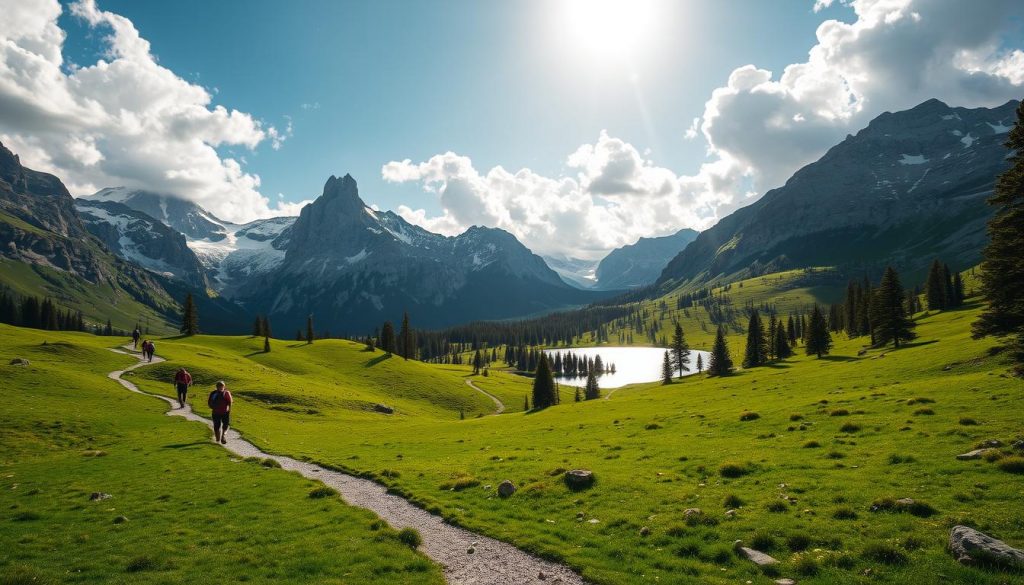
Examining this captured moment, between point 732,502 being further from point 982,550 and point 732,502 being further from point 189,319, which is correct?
point 189,319

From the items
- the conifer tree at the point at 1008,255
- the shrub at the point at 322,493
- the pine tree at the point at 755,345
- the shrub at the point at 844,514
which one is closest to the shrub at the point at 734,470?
the shrub at the point at 844,514

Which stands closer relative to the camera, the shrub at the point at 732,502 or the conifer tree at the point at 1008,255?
the shrub at the point at 732,502

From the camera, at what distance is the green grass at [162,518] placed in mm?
12648

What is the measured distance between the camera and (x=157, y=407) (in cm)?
4375

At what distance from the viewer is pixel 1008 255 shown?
1036 inches

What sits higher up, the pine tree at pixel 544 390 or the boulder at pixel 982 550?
the boulder at pixel 982 550

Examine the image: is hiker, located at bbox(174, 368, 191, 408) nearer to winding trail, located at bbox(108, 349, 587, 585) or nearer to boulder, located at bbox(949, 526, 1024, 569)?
winding trail, located at bbox(108, 349, 587, 585)

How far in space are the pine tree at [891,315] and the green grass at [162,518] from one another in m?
87.4

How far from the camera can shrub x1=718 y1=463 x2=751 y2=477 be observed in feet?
65.4

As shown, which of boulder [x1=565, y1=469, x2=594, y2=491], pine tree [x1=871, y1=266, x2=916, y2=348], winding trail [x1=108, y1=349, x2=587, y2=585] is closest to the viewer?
winding trail [x1=108, y1=349, x2=587, y2=585]

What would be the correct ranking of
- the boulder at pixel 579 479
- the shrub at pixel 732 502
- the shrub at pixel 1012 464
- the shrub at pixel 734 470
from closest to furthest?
the shrub at pixel 1012 464, the shrub at pixel 732 502, the boulder at pixel 579 479, the shrub at pixel 734 470

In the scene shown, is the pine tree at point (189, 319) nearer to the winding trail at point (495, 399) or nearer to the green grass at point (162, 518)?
the winding trail at point (495, 399)

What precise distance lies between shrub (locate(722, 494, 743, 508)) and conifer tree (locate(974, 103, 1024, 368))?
22.0 meters

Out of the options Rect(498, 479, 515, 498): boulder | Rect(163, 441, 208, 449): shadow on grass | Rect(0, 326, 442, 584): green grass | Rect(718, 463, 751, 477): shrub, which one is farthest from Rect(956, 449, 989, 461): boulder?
Rect(163, 441, 208, 449): shadow on grass
